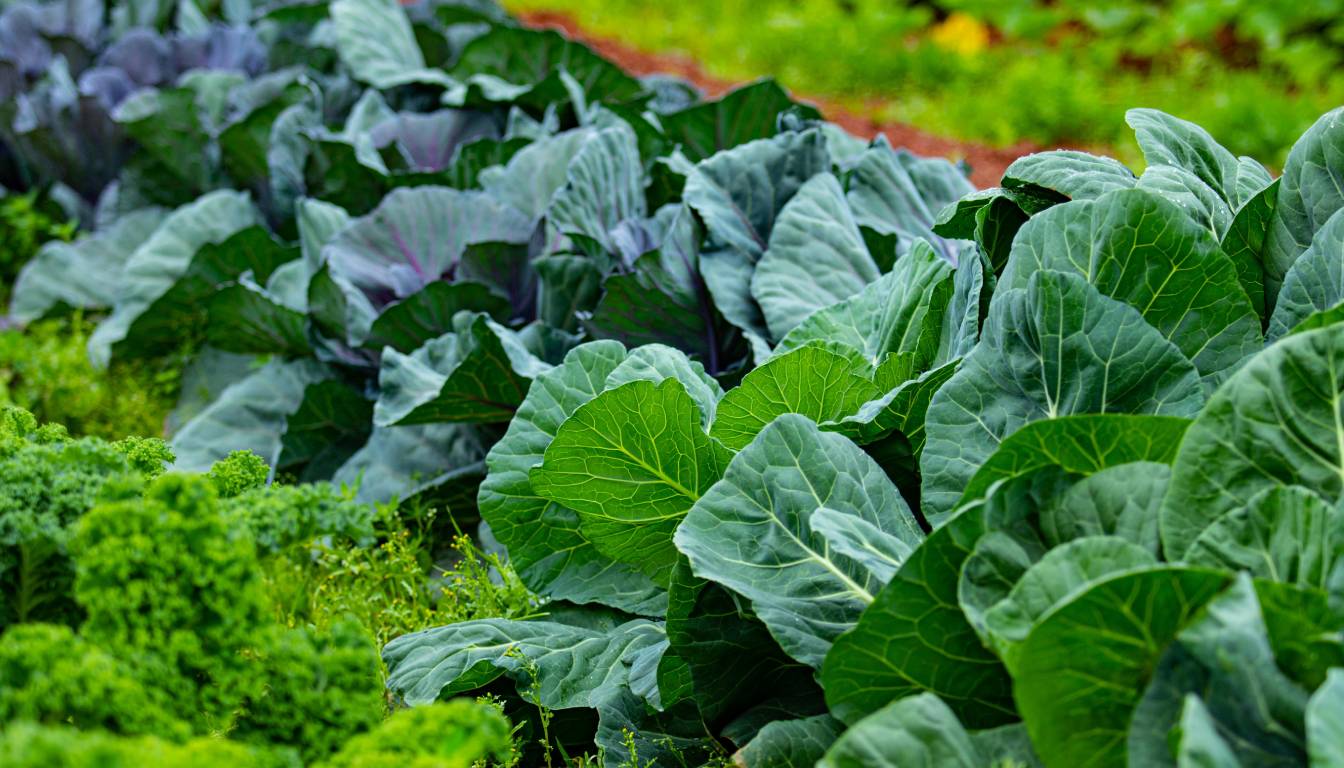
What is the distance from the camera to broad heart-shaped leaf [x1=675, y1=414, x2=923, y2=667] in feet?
6.29

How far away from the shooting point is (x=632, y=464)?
2.21 m

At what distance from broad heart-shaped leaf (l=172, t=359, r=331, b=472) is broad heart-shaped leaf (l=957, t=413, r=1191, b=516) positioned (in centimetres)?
249

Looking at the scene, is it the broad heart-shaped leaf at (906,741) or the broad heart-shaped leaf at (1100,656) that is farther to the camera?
the broad heart-shaped leaf at (906,741)

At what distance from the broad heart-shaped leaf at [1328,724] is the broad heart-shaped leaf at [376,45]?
4264mm

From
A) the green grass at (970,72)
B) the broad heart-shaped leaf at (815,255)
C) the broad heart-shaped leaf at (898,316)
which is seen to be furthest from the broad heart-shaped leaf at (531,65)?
the green grass at (970,72)

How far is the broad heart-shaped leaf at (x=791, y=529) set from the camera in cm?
192

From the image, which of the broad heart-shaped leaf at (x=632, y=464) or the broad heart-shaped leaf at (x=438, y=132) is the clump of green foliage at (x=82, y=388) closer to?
the broad heart-shaped leaf at (x=438, y=132)

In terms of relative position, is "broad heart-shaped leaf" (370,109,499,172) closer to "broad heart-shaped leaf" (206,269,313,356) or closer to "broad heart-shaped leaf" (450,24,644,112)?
"broad heart-shaped leaf" (450,24,644,112)

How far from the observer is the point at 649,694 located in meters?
2.22

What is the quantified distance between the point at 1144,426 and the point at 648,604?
1.09 meters

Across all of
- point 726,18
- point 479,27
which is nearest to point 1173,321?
point 479,27

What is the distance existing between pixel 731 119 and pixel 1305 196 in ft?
6.80

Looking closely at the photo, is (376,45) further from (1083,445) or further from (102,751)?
(102,751)

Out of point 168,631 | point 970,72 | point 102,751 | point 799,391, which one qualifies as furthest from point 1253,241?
point 970,72
